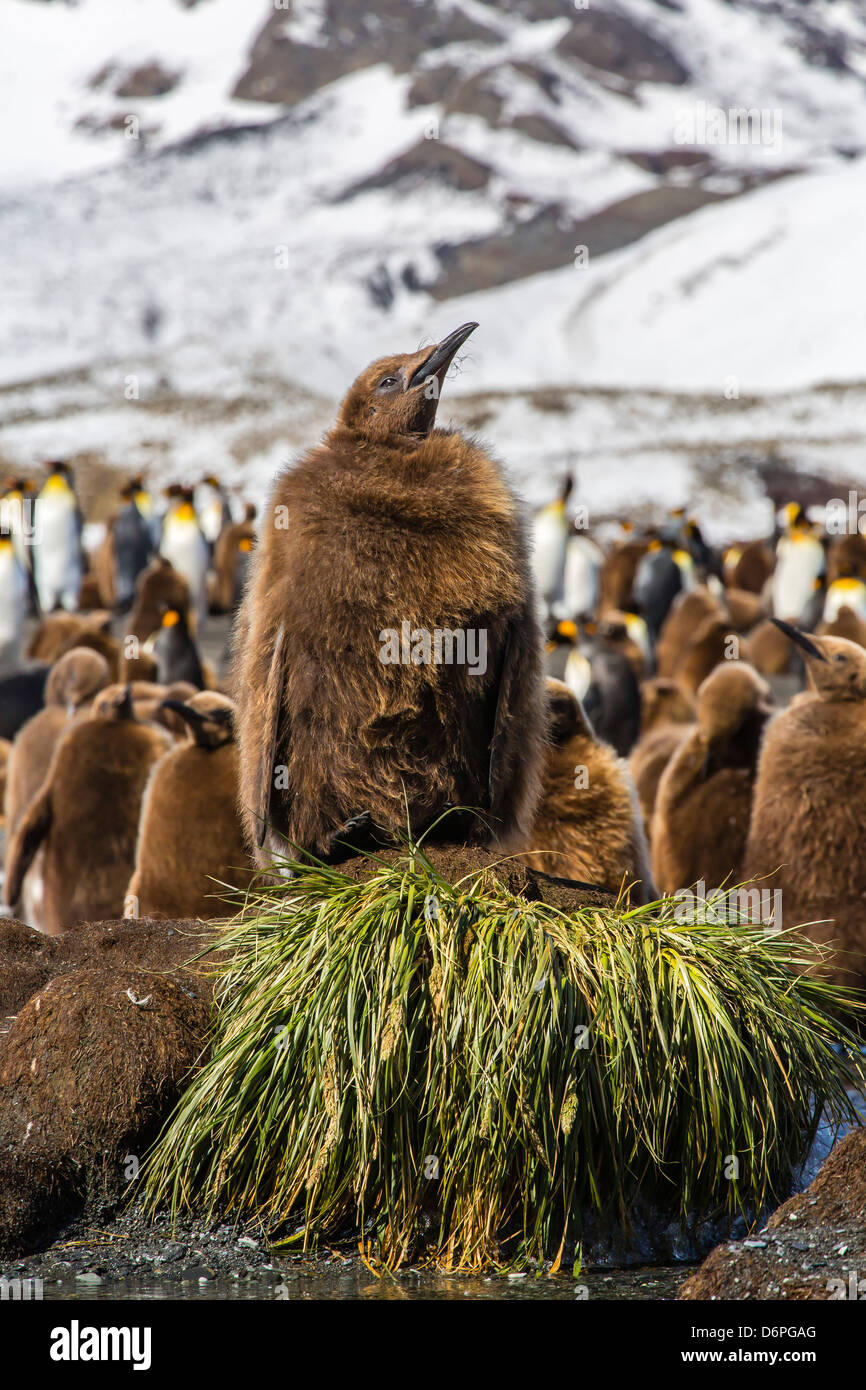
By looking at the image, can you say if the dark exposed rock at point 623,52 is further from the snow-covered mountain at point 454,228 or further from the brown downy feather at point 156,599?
the brown downy feather at point 156,599

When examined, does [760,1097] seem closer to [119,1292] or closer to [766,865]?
[119,1292]

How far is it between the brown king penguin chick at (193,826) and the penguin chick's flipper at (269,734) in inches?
52.6

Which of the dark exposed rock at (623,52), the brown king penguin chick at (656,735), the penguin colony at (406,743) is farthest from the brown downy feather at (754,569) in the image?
the dark exposed rock at (623,52)

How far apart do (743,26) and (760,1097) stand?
150 metres

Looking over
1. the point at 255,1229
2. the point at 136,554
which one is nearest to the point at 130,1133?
the point at 255,1229

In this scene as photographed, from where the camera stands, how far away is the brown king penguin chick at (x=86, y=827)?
21.8 feet

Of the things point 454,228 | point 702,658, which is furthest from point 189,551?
point 454,228

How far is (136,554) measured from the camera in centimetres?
2695

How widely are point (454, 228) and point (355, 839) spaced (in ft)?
343

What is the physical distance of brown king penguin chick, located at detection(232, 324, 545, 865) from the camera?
152 inches

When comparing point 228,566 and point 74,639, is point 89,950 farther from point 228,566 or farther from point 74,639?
point 228,566

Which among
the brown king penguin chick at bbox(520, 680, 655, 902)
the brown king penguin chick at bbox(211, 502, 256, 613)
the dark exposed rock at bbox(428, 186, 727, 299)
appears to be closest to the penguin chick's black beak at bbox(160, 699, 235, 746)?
the brown king penguin chick at bbox(520, 680, 655, 902)

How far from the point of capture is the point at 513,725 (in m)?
4.07

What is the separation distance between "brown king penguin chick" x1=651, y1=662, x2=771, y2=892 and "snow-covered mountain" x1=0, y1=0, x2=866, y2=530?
3083cm
